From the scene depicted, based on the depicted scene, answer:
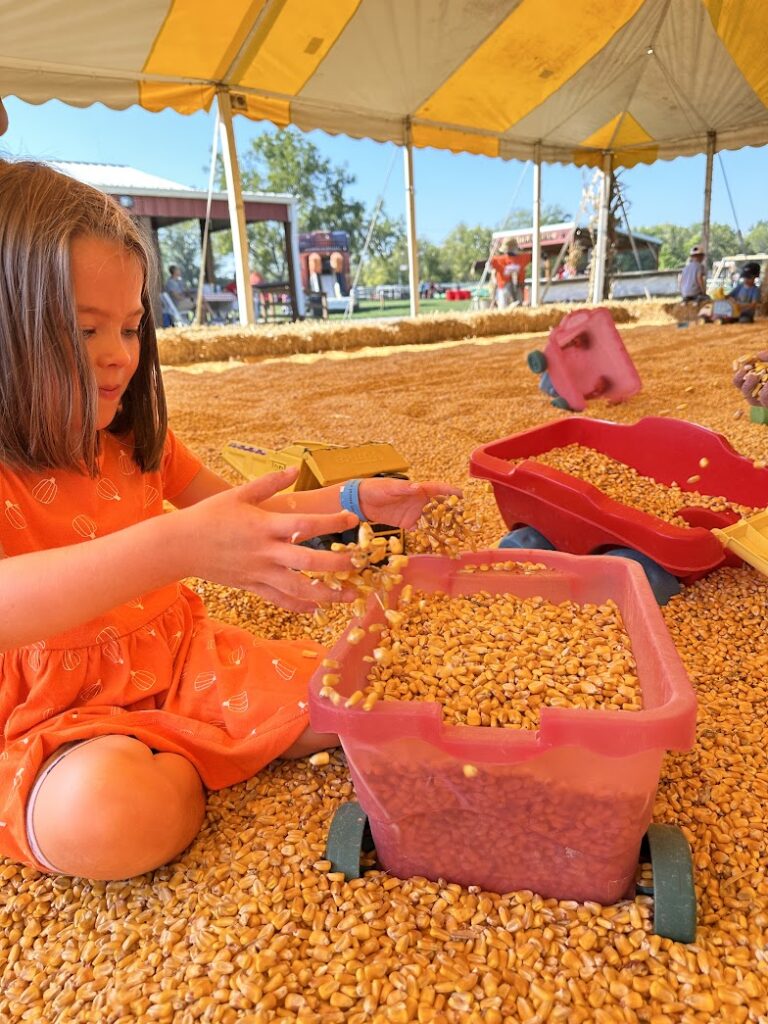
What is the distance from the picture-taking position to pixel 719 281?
9.39 m

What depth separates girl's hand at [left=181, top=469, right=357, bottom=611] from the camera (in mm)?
672

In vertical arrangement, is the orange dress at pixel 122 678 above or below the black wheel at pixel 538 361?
below

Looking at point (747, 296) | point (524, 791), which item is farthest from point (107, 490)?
point (747, 296)

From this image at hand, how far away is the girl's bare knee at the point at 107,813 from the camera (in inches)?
29.0

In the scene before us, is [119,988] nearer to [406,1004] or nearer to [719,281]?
[406,1004]

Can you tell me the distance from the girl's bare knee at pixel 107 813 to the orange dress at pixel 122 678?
39 millimetres

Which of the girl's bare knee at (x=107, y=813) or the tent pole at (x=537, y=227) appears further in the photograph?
the tent pole at (x=537, y=227)

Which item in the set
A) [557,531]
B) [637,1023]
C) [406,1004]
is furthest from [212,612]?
[637,1023]

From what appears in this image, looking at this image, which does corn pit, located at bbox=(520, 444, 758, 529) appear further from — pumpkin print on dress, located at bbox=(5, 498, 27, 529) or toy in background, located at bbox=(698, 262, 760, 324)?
toy in background, located at bbox=(698, 262, 760, 324)

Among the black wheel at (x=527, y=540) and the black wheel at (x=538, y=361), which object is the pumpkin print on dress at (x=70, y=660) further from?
the black wheel at (x=538, y=361)

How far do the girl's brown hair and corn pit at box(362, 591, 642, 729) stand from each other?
47 centimetres

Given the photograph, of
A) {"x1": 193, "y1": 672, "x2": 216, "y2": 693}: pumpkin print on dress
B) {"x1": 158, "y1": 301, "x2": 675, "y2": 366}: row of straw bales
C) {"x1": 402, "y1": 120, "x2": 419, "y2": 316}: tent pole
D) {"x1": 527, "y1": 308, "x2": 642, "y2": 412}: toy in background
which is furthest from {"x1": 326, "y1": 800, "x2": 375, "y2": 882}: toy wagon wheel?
{"x1": 402, "y1": 120, "x2": 419, "y2": 316}: tent pole

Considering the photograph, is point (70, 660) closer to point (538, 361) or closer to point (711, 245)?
point (538, 361)

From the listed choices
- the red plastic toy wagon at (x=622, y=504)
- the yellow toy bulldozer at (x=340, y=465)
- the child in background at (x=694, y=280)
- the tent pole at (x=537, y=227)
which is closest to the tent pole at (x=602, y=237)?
the tent pole at (x=537, y=227)
